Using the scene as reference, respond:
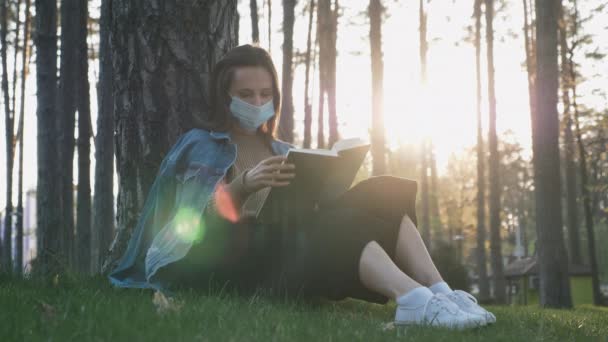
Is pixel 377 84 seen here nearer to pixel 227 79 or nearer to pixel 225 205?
pixel 227 79

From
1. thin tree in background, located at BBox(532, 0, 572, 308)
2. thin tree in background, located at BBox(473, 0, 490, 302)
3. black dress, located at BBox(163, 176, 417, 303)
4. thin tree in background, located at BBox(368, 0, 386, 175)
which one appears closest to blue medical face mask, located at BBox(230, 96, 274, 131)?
black dress, located at BBox(163, 176, 417, 303)

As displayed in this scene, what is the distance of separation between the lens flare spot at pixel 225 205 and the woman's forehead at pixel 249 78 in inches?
31.5

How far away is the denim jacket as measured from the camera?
3891 millimetres

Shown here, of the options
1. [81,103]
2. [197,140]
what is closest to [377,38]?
[81,103]

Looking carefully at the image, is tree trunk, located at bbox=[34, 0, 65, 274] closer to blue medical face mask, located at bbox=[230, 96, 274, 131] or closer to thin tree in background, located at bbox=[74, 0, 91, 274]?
thin tree in background, located at bbox=[74, 0, 91, 274]

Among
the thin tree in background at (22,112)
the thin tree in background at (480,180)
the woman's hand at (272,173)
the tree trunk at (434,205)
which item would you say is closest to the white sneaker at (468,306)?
the woman's hand at (272,173)

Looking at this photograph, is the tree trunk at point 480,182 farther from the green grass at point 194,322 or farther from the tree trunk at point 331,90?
the green grass at point 194,322

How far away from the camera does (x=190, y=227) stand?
388 centimetres

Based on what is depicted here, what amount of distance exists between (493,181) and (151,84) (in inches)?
687

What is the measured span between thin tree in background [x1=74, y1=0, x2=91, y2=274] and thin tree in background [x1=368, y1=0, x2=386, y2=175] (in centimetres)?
603

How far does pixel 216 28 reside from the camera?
516 cm

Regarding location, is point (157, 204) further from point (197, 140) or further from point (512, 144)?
point (512, 144)

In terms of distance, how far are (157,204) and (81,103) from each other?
8227 mm

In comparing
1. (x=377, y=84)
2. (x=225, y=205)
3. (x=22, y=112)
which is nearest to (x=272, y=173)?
(x=225, y=205)
